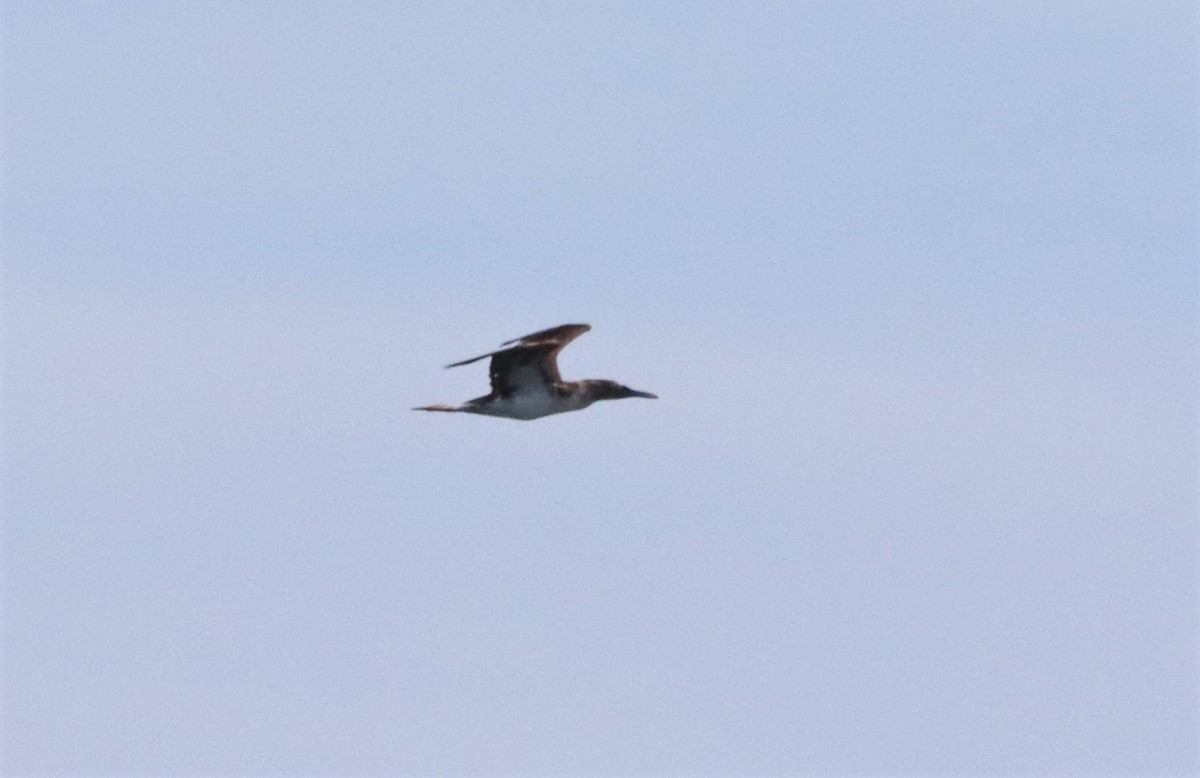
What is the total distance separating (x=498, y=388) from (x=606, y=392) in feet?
6.33

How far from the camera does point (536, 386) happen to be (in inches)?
1385

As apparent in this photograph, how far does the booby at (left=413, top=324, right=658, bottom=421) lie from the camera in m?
34.5

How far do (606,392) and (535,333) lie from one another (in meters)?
2.07

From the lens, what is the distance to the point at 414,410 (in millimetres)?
35094

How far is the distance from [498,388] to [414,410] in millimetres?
1386

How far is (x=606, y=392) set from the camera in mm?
36031

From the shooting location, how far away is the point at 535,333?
34562mm

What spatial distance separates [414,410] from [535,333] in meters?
2.36

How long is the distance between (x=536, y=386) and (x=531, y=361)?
57 cm

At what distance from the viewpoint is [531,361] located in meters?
34.8

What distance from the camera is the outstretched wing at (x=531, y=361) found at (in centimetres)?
3441

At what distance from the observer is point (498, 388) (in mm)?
35188

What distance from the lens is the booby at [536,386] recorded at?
34531mm

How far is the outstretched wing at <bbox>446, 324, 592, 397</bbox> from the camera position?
34.4 metres
